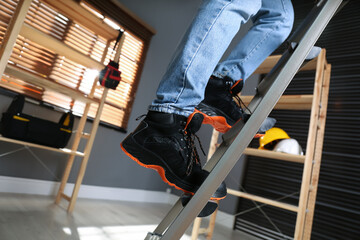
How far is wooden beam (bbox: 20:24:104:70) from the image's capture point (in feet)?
5.20

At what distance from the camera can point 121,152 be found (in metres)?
2.87

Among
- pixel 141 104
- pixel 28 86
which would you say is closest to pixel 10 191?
pixel 28 86

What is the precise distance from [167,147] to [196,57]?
0.24m

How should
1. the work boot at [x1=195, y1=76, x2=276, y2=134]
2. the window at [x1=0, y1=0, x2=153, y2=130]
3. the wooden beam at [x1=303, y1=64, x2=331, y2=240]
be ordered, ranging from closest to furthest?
the work boot at [x1=195, y1=76, x2=276, y2=134], the wooden beam at [x1=303, y1=64, x2=331, y2=240], the window at [x1=0, y1=0, x2=153, y2=130]

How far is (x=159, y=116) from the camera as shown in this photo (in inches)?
24.9

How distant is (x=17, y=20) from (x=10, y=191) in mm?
1359

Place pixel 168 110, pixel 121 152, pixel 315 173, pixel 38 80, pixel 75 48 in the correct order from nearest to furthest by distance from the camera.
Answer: pixel 168 110
pixel 38 80
pixel 315 173
pixel 75 48
pixel 121 152

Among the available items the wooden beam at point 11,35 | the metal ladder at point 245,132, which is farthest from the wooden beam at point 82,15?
the metal ladder at point 245,132

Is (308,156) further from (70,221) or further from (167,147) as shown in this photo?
(70,221)

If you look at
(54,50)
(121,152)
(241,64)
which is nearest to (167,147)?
(241,64)

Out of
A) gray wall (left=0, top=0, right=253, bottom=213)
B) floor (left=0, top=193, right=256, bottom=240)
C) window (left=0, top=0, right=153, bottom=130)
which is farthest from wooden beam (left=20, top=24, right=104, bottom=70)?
floor (left=0, top=193, right=256, bottom=240)

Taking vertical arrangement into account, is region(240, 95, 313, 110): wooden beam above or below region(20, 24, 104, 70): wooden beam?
above

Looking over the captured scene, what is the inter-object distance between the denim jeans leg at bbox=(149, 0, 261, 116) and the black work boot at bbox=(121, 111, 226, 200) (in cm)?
3

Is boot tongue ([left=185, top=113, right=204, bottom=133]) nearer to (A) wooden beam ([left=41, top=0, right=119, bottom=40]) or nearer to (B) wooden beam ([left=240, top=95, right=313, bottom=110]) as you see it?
(B) wooden beam ([left=240, top=95, right=313, bottom=110])
